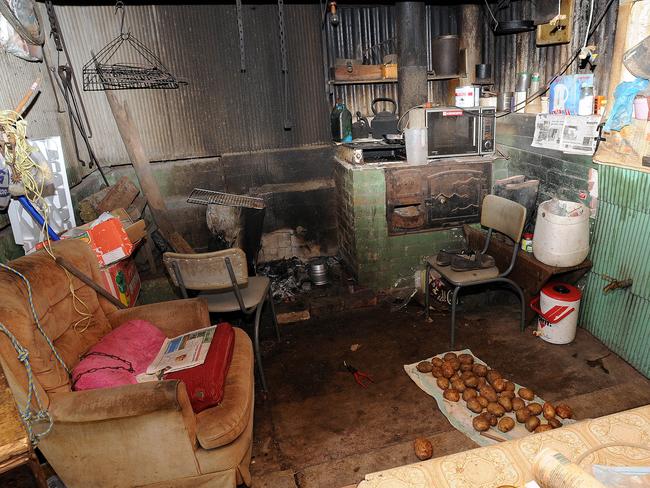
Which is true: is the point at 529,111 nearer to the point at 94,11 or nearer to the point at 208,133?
the point at 208,133

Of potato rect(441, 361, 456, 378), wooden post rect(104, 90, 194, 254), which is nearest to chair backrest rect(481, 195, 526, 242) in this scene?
potato rect(441, 361, 456, 378)

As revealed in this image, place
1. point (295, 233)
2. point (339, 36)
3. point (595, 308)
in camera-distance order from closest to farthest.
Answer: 1. point (595, 308)
2. point (339, 36)
3. point (295, 233)

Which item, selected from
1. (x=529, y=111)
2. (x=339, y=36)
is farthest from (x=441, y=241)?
(x=339, y=36)

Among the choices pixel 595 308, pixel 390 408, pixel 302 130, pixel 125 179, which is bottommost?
pixel 390 408

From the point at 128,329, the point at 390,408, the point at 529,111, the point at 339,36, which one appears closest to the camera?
the point at 128,329

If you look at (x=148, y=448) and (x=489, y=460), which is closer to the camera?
(x=489, y=460)

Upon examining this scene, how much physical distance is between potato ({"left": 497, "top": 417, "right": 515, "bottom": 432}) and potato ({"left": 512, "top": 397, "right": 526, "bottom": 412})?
124mm

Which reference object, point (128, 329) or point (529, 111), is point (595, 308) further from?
point (128, 329)

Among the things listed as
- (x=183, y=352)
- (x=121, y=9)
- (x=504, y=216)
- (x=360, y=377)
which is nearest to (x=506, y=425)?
(x=360, y=377)

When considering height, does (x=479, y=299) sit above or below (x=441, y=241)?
below

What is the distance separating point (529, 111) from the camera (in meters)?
3.76

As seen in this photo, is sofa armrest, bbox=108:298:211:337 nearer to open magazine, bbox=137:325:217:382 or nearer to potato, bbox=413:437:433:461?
open magazine, bbox=137:325:217:382

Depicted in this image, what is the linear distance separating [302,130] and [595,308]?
3133 mm

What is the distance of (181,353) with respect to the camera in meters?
2.37
